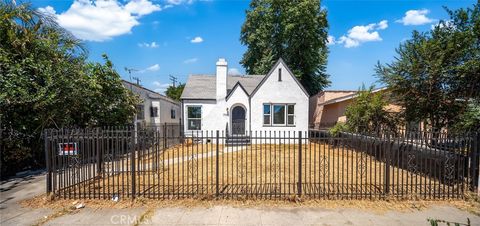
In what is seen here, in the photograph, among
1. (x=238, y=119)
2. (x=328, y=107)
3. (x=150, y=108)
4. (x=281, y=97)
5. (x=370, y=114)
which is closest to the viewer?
(x=370, y=114)

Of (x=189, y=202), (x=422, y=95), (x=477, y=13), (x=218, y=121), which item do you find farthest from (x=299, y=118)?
(x=189, y=202)

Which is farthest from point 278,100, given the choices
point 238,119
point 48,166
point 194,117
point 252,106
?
point 48,166

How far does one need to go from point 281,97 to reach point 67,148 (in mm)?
13613

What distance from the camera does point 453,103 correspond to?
9.34 m

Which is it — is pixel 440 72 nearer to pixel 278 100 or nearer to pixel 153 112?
pixel 278 100

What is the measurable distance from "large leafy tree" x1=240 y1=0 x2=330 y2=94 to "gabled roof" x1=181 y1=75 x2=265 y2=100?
20.5 ft

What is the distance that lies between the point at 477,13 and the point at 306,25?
63.8 feet

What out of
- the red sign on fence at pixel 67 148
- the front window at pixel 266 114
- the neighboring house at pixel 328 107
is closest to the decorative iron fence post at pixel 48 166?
the red sign on fence at pixel 67 148

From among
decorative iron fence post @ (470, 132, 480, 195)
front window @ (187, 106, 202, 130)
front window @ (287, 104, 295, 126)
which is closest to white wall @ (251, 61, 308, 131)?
front window @ (287, 104, 295, 126)

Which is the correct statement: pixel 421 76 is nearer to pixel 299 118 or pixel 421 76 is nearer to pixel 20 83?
pixel 299 118

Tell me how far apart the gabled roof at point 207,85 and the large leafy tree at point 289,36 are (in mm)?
6262

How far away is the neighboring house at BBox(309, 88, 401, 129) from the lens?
19.7m

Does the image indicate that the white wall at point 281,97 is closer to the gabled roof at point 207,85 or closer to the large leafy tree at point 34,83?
the gabled roof at point 207,85

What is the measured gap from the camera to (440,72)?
909cm
